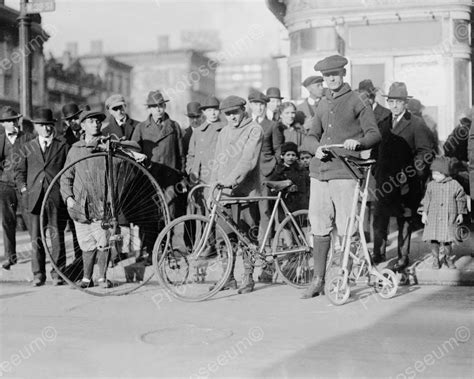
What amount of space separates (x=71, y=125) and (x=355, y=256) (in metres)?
4.28

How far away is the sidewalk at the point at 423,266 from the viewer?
758 centimetres

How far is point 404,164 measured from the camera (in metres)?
8.10

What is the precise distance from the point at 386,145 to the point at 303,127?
1.40 metres

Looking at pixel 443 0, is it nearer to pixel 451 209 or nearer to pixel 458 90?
pixel 458 90

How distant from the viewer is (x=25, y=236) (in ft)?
38.4

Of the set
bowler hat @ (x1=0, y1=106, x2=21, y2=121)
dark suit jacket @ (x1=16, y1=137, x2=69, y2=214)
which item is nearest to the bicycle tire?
dark suit jacket @ (x1=16, y1=137, x2=69, y2=214)

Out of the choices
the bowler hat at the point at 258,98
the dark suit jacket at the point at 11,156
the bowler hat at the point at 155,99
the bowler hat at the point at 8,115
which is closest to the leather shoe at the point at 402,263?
the bowler hat at the point at 258,98

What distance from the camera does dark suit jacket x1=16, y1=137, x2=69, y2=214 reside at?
7.72m

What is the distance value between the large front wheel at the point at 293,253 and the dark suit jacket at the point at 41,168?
2.54m

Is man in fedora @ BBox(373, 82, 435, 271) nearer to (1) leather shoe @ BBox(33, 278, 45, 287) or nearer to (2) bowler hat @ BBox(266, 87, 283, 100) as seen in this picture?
(2) bowler hat @ BBox(266, 87, 283, 100)

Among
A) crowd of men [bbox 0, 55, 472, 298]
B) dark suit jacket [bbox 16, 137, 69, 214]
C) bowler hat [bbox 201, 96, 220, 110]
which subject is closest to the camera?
crowd of men [bbox 0, 55, 472, 298]

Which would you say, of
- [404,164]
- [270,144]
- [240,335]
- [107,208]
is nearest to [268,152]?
[270,144]

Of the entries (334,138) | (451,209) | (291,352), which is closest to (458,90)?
(451,209)

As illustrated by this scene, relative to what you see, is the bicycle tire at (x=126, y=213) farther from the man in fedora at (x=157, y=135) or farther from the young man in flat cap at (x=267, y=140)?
the young man in flat cap at (x=267, y=140)
